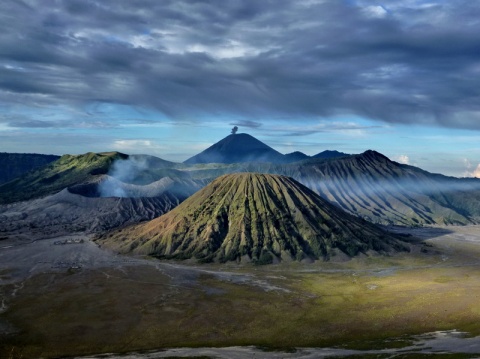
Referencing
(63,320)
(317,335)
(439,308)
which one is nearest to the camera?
(317,335)

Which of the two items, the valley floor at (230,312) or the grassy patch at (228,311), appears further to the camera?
the grassy patch at (228,311)

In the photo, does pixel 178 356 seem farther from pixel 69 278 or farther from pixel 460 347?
pixel 69 278

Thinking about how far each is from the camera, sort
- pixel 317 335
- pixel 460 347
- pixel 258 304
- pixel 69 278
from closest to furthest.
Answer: pixel 460 347 < pixel 317 335 < pixel 258 304 < pixel 69 278

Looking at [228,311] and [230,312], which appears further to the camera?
[228,311]

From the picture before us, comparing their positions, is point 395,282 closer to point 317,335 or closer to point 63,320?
point 317,335

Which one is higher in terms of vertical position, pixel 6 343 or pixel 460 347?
pixel 460 347

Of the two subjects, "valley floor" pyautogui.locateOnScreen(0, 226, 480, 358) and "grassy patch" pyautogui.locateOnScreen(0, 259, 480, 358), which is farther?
"grassy patch" pyautogui.locateOnScreen(0, 259, 480, 358)

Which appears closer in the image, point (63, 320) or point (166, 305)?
point (63, 320)

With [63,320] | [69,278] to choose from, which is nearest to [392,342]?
[63,320]
